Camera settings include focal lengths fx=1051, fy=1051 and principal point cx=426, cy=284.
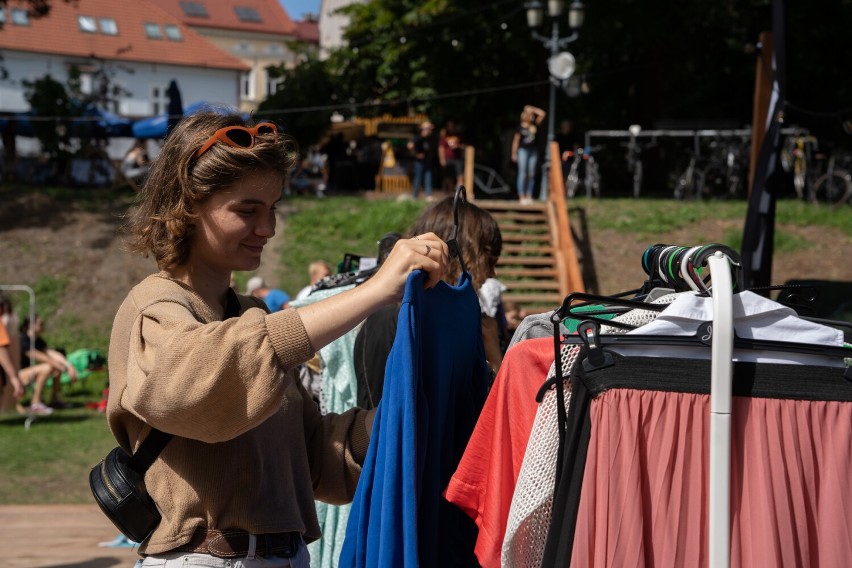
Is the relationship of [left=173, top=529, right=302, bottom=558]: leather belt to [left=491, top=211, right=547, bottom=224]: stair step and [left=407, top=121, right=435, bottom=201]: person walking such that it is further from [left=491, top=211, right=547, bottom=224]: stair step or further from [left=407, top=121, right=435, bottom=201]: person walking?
[left=407, top=121, right=435, bottom=201]: person walking

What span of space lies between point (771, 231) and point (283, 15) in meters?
76.3

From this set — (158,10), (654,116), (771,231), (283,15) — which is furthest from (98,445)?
(283,15)

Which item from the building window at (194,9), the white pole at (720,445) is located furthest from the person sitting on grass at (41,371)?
the building window at (194,9)

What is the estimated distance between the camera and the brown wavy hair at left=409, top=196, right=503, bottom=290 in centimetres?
378

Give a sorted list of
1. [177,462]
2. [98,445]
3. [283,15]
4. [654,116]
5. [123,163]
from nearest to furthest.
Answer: [177,462] → [98,445] → [123,163] → [654,116] → [283,15]

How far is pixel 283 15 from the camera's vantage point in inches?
3150

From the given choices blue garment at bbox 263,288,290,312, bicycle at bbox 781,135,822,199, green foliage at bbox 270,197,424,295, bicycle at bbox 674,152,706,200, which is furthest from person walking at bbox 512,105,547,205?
blue garment at bbox 263,288,290,312

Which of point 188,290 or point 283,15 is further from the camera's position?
point 283,15

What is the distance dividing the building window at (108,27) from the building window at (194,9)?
68.8 ft

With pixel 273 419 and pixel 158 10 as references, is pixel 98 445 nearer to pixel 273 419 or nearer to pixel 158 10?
pixel 273 419

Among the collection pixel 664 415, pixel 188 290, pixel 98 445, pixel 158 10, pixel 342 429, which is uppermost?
pixel 158 10

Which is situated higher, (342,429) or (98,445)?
(342,429)

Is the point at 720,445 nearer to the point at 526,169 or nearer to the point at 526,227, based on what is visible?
the point at 526,227

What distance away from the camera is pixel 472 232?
3.84 meters
